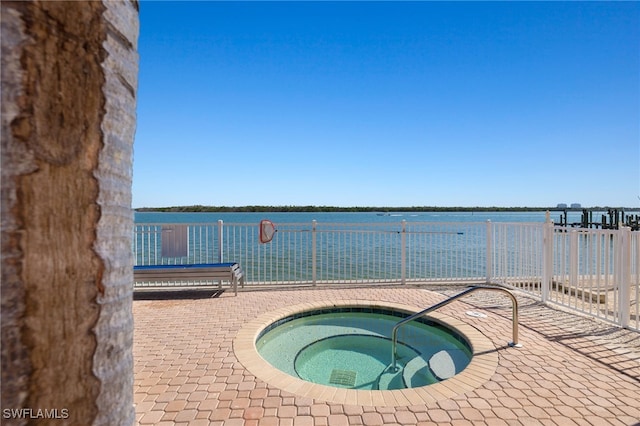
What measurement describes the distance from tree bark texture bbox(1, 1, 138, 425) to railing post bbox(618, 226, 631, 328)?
17.6 feet

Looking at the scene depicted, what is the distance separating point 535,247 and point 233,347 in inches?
210

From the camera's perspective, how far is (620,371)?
9.90 feet

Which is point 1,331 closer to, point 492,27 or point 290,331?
point 290,331

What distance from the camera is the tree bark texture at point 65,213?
0.71 m

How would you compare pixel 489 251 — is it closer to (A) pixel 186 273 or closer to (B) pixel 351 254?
(B) pixel 351 254

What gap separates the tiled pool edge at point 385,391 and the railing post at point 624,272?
1.98 meters

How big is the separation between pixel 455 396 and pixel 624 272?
10.6 feet

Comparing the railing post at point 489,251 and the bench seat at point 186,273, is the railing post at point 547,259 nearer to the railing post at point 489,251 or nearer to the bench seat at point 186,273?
the railing post at point 489,251

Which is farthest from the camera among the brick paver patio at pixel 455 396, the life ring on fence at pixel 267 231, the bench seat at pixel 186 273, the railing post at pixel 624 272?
the life ring on fence at pixel 267 231

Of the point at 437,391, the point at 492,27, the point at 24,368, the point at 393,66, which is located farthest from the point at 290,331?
the point at 393,66

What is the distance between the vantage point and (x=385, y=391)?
8.93 ft

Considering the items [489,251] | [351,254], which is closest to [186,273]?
[351,254]

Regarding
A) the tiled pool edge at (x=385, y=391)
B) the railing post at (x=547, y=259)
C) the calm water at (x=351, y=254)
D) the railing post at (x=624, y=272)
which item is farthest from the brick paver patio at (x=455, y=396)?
the calm water at (x=351, y=254)

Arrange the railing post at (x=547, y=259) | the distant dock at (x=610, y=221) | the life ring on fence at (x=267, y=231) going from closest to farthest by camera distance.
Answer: the railing post at (x=547, y=259) < the life ring on fence at (x=267, y=231) < the distant dock at (x=610, y=221)
